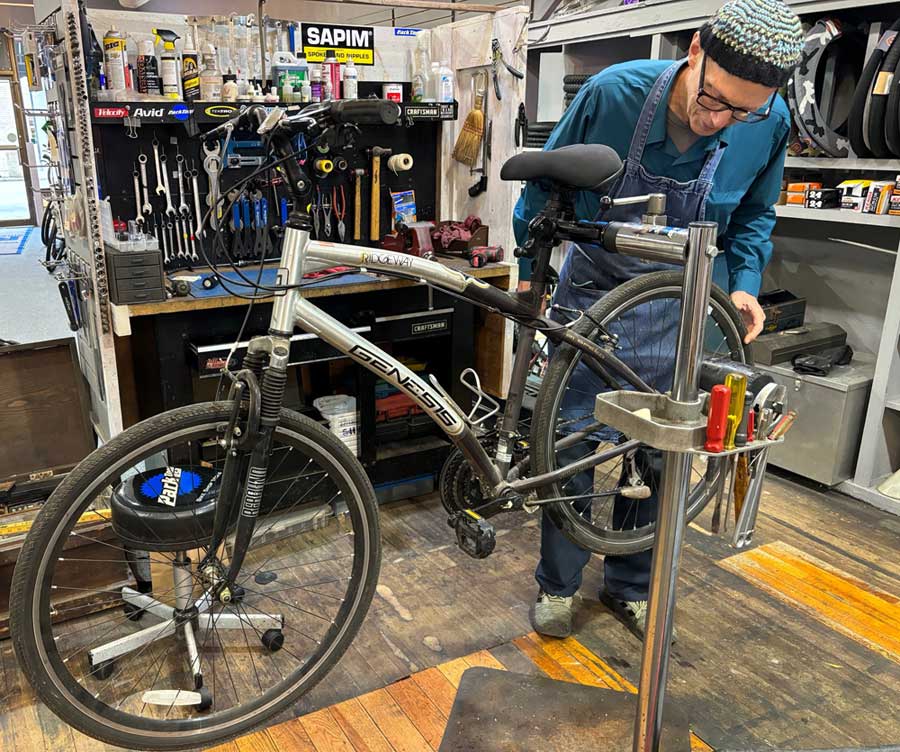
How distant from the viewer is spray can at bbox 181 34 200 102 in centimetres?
258

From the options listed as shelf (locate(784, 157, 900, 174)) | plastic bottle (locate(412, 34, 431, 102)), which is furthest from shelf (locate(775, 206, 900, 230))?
plastic bottle (locate(412, 34, 431, 102))

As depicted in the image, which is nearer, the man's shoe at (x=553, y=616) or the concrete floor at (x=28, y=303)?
the man's shoe at (x=553, y=616)

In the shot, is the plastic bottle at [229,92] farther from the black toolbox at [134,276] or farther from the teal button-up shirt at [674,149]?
the teal button-up shirt at [674,149]

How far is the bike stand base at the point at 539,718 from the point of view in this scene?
1.69 metres

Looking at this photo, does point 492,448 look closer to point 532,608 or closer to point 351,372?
point 532,608

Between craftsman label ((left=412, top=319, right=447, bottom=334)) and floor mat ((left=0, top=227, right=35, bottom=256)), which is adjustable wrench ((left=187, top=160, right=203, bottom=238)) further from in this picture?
floor mat ((left=0, top=227, right=35, bottom=256))

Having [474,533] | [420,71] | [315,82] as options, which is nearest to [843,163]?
[420,71]

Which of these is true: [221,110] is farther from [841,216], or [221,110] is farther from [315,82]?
[841,216]

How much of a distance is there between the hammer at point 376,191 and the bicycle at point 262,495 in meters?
1.18

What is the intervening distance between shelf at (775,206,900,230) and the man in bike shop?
1051 millimetres

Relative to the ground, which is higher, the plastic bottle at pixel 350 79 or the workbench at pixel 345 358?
the plastic bottle at pixel 350 79

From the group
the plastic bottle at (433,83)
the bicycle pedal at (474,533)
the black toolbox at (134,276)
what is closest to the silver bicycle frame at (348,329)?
the bicycle pedal at (474,533)

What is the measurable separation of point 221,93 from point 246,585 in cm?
164

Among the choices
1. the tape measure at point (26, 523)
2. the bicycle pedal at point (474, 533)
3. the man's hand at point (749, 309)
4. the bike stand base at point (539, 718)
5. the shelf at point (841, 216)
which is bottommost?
the bike stand base at point (539, 718)
